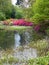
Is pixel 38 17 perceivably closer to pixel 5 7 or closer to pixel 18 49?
pixel 18 49

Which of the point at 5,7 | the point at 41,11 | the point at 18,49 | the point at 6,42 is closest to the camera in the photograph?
the point at 18,49

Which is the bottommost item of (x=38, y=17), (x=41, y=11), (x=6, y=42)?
(x=6, y=42)

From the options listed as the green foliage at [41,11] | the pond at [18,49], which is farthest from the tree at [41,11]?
the pond at [18,49]

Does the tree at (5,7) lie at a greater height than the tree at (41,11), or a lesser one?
lesser

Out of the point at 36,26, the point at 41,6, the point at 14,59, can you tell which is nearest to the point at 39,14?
the point at 41,6

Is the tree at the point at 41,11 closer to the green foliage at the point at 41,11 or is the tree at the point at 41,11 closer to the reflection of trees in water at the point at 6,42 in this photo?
the green foliage at the point at 41,11

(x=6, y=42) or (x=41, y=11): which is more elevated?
(x=41, y=11)

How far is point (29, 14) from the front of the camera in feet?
117

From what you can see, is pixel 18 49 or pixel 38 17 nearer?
pixel 18 49

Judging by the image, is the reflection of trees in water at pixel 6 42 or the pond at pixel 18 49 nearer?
the pond at pixel 18 49

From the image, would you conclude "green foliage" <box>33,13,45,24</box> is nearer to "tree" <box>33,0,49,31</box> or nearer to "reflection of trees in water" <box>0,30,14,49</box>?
"tree" <box>33,0,49,31</box>

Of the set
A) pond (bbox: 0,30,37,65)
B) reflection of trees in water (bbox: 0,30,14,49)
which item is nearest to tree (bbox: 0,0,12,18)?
reflection of trees in water (bbox: 0,30,14,49)

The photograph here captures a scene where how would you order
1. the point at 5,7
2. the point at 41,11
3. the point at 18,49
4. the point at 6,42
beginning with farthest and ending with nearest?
the point at 5,7 < the point at 41,11 < the point at 6,42 < the point at 18,49

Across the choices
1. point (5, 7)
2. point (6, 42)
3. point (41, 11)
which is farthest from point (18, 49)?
point (5, 7)
